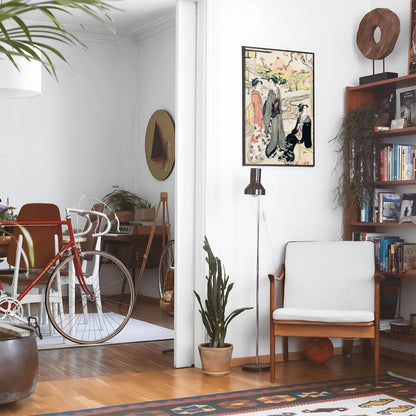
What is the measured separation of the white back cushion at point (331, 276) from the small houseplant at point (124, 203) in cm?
354

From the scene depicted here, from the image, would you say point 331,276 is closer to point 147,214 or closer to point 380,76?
point 380,76

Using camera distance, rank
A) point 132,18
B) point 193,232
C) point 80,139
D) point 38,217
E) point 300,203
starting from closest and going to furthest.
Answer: point 193,232 < point 300,203 < point 38,217 < point 132,18 < point 80,139

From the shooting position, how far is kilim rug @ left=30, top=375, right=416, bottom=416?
338 centimetres

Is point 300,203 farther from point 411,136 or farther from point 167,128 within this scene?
point 167,128

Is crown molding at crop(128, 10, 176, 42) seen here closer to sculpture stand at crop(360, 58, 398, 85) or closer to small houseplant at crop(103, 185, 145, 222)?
small houseplant at crop(103, 185, 145, 222)

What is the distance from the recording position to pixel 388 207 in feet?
15.5

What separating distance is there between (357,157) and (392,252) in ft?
2.25

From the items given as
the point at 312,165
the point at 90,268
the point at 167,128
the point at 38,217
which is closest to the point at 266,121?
the point at 312,165

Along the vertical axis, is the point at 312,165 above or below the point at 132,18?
below

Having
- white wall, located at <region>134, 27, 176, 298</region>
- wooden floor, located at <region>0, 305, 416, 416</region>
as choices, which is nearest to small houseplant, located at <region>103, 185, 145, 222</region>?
white wall, located at <region>134, 27, 176, 298</region>

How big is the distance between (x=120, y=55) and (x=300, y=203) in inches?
168

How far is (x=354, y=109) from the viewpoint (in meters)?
4.88

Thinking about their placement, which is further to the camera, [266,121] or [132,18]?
[132,18]

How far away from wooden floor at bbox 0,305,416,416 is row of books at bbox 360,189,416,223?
0.96m
